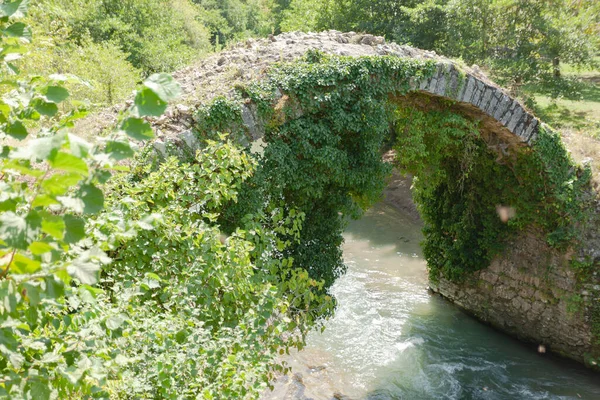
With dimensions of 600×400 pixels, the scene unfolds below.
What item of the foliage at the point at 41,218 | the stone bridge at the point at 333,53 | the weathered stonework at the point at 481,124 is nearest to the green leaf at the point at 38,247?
the foliage at the point at 41,218

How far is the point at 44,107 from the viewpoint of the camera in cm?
165

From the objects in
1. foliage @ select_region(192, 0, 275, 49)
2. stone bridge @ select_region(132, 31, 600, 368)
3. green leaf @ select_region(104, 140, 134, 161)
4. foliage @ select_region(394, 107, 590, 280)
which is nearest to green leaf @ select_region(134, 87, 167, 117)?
green leaf @ select_region(104, 140, 134, 161)

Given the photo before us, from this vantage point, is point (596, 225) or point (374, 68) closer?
point (374, 68)

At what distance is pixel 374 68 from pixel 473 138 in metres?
2.77

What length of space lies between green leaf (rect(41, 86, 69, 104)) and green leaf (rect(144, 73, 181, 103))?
16.2 inches

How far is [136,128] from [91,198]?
25cm

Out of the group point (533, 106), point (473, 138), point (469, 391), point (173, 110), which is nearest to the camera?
point (173, 110)

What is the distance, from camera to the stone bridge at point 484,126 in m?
6.19

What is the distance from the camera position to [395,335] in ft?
29.9

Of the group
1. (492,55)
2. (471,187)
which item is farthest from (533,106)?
(471,187)

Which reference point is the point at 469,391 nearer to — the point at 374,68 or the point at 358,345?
the point at 358,345

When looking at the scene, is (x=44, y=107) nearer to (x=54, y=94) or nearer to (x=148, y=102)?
(x=54, y=94)

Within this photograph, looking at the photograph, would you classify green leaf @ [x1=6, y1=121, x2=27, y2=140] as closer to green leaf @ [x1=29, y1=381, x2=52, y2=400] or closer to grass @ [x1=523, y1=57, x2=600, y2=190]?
green leaf @ [x1=29, y1=381, x2=52, y2=400]

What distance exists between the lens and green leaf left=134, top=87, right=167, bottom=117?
140 centimetres
